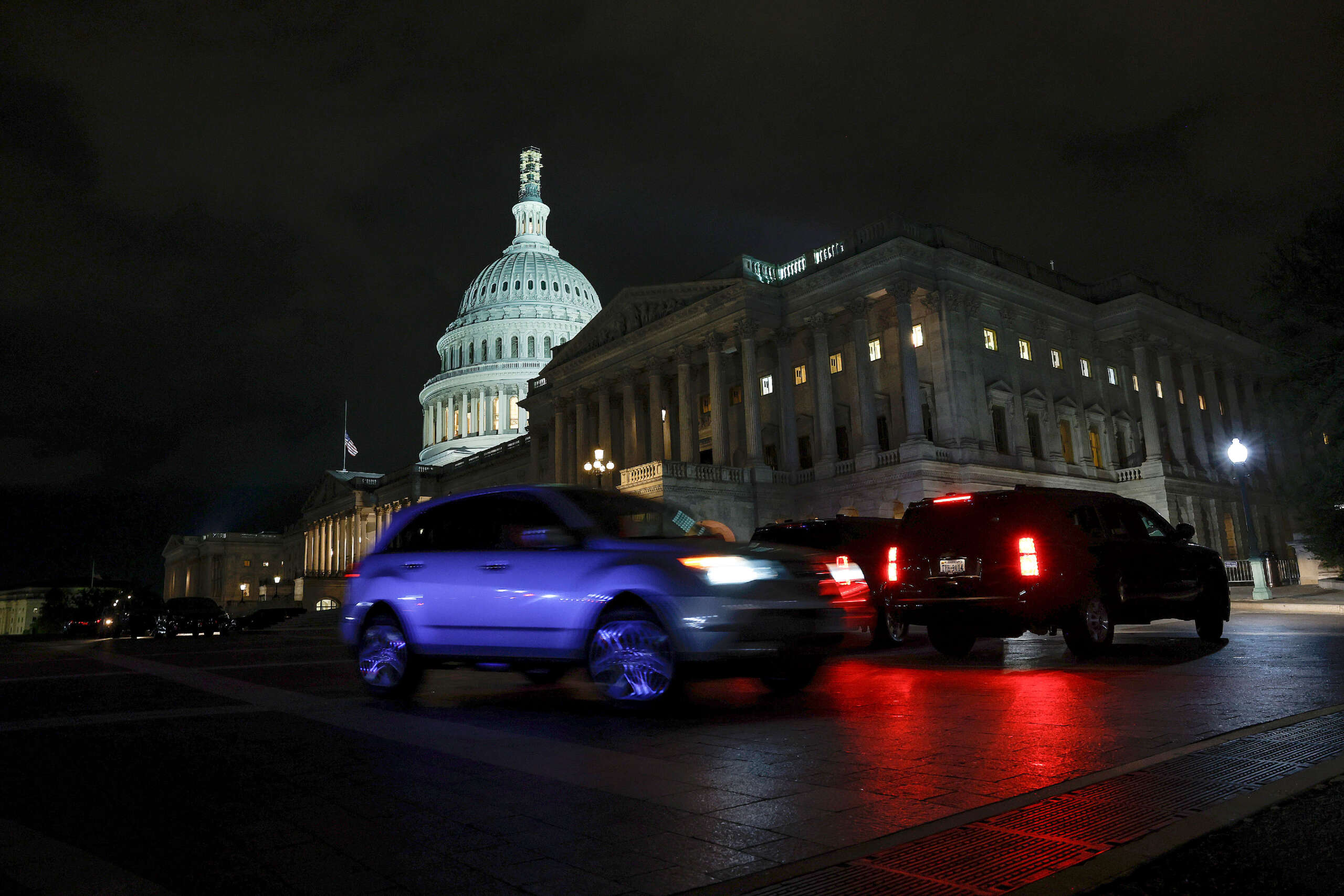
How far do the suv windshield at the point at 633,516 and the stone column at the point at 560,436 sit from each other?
52.5 meters

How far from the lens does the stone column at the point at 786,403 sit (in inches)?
1838

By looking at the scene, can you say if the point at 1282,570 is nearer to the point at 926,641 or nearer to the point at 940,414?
the point at 940,414

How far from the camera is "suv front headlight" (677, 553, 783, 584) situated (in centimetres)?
732

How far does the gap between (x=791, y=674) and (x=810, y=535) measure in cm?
733

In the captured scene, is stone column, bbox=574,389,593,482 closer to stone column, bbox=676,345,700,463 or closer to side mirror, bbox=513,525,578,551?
stone column, bbox=676,345,700,463

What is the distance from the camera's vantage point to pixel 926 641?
52.1ft

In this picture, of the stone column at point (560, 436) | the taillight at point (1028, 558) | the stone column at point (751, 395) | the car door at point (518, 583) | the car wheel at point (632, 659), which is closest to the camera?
the car wheel at point (632, 659)

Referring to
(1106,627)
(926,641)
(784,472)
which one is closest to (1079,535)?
(1106,627)

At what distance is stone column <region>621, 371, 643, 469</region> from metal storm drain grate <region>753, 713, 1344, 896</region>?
50380mm

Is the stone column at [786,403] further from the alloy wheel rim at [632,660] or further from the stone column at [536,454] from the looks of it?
the alloy wheel rim at [632,660]

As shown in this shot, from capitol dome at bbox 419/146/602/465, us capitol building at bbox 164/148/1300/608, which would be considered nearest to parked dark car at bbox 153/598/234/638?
us capitol building at bbox 164/148/1300/608

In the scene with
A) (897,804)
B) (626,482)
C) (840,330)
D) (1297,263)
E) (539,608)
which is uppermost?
(840,330)

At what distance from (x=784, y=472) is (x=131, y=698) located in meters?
38.5

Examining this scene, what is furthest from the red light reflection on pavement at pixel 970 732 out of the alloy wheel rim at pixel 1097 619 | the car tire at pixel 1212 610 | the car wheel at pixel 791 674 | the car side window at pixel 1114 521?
the car tire at pixel 1212 610
